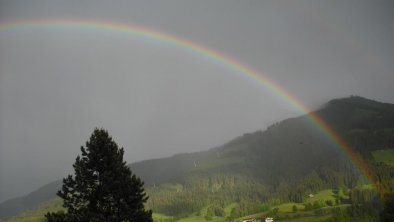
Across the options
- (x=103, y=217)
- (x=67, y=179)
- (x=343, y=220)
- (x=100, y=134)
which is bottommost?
(x=343, y=220)

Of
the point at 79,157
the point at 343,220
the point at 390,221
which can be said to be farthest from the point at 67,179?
the point at 343,220

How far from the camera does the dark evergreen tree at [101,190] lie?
28.2 metres

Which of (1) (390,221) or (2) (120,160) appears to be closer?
(2) (120,160)

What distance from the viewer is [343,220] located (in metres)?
180

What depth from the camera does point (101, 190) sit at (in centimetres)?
2850

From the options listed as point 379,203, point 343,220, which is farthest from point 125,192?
point 379,203

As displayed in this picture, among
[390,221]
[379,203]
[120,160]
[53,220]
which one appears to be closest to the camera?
[53,220]

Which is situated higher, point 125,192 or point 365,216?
point 125,192

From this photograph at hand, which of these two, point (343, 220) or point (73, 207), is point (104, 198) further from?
point (343, 220)

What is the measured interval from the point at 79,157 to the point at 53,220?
197 inches

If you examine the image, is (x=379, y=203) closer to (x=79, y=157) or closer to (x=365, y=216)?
(x=365, y=216)

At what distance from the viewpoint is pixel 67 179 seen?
2864 cm

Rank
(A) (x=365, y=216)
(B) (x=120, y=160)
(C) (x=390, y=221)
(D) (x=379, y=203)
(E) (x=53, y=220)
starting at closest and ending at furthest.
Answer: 1. (E) (x=53, y=220)
2. (B) (x=120, y=160)
3. (C) (x=390, y=221)
4. (A) (x=365, y=216)
5. (D) (x=379, y=203)

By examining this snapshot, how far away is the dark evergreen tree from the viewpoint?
2816cm
